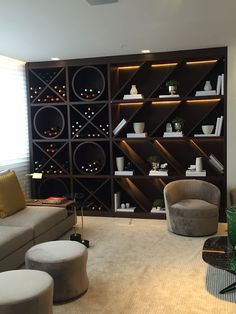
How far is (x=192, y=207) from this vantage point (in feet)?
14.1

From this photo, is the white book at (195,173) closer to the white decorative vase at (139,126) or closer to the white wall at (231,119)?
the white wall at (231,119)

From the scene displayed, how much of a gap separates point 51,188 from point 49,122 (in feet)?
3.67

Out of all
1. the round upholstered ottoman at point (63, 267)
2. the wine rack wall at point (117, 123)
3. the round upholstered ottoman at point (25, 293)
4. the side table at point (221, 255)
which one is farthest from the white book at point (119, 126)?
the round upholstered ottoman at point (25, 293)

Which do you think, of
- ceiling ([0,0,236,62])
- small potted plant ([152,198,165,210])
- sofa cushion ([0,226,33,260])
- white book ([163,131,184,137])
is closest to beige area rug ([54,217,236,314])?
small potted plant ([152,198,165,210])

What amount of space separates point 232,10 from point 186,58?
5.70 ft

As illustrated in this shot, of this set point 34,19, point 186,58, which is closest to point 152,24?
point 34,19

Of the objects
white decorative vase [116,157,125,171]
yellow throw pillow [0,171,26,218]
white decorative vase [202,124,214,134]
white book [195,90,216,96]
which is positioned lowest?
yellow throw pillow [0,171,26,218]

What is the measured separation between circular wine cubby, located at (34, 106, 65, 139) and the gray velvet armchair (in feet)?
7.10

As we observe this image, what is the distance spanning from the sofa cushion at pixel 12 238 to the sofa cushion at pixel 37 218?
0.46 ft

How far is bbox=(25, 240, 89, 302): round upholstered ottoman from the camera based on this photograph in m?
2.75

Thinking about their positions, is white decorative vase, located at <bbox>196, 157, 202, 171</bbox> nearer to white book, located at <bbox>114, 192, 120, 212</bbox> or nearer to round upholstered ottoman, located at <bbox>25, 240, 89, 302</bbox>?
white book, located at <bbox>114, 192, 120, 212</bbox>

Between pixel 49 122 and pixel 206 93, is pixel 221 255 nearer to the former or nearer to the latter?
pixel 206 93

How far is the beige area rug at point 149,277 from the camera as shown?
8.90 feet

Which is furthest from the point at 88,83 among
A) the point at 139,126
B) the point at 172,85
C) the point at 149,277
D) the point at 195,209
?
the point at 149,277
